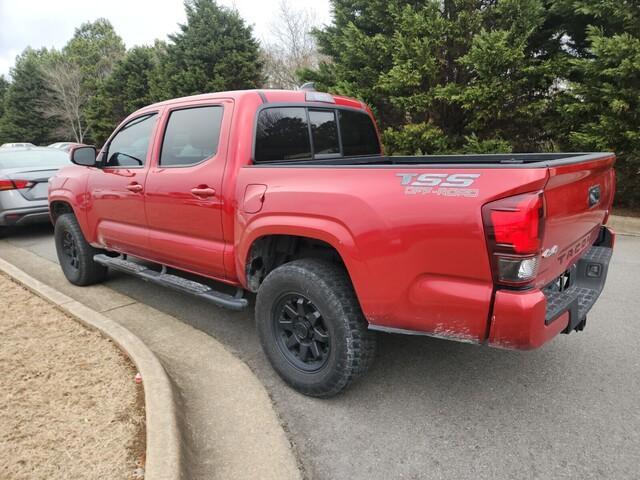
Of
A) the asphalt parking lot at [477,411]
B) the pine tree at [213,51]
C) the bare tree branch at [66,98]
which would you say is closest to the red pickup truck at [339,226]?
the asphalt parking lot at [477,411]

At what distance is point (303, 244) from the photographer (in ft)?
9.96

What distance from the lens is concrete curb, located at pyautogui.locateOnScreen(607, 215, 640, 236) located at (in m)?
7.06

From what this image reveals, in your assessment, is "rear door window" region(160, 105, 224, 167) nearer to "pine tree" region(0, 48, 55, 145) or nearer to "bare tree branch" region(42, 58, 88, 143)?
"bare tree branch" region(42, 58, 88, 143)

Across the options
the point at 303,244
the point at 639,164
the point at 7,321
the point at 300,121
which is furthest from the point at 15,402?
the point at 639,164

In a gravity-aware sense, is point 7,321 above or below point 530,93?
below

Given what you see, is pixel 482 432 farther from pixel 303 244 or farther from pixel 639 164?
pixel 639 164

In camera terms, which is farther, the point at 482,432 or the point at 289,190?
the point at 289,190

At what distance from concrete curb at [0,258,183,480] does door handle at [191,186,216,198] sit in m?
1.15

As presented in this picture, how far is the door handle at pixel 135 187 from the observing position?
379cm

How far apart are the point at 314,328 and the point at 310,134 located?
1582mm

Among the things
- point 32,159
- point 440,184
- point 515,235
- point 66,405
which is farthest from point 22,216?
point 515,235

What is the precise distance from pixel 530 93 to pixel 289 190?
7845mm

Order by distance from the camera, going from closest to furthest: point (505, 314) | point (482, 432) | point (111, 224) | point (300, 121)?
1. point (505, 314)
2. point (482, 432)
3. point (300, 121)
4. point (111, 224)

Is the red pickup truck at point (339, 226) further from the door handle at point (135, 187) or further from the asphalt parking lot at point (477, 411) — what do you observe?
the asphalt parking lot at point (477, 411)
